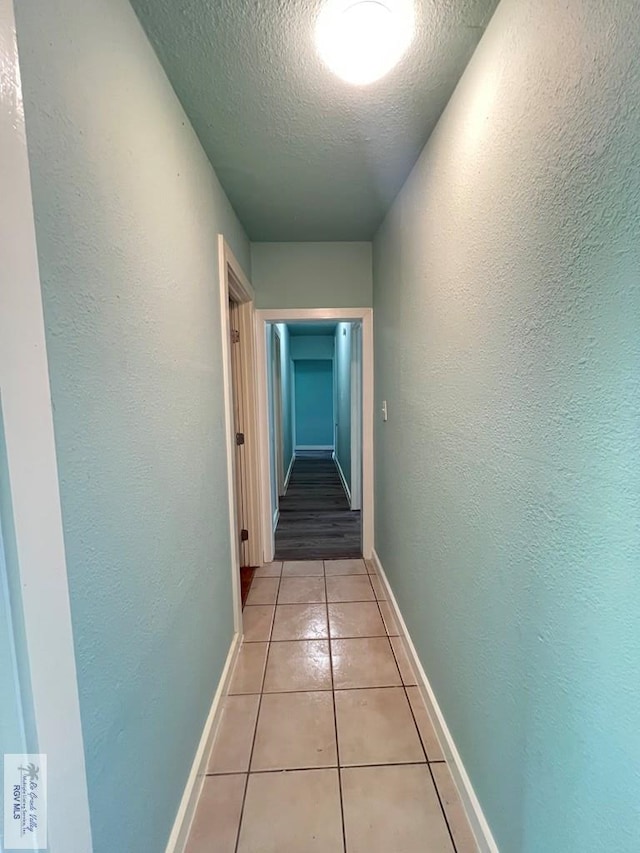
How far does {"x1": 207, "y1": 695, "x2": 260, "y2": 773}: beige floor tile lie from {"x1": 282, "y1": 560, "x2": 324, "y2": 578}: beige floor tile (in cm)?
107

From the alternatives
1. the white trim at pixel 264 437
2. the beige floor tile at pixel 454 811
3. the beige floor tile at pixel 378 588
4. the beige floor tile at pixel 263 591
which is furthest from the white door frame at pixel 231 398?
the beige floor tile at pixel 454 811

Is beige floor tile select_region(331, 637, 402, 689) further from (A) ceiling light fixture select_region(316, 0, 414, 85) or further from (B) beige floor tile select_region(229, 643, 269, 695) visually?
(A) ceiling light fixture select_region(316, 0, 414, 85)

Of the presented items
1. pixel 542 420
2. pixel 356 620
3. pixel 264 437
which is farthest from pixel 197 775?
pixel 264 437

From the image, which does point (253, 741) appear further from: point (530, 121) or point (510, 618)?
point (530, 121)

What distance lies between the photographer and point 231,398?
6.33 ft

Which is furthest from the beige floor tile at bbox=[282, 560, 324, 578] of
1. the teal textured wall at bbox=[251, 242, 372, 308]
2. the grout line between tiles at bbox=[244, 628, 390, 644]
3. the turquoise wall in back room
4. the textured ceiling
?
the turquoise wall in back room

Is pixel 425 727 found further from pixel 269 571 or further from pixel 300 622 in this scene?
pixel 269 571

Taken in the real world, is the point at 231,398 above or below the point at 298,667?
above

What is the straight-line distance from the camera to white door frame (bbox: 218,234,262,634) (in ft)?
5.87

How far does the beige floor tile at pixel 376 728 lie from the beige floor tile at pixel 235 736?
0.35 meters

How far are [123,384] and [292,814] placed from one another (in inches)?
54.6

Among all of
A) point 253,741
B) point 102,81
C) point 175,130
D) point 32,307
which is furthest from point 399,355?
point 253,741

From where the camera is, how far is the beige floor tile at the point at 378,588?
2.38 m

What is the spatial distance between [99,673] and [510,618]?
0.92m
